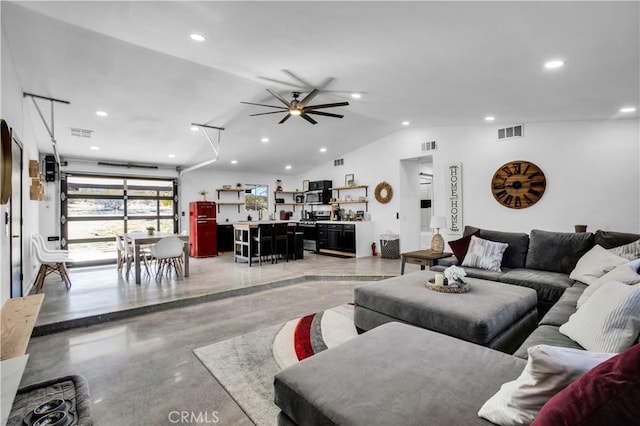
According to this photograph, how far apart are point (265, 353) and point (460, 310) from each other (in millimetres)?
1715

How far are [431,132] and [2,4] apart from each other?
6.58 m

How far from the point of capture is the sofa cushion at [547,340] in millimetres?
1804

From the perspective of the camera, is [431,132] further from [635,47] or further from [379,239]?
[635,47]

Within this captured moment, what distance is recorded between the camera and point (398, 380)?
1419 millimetres

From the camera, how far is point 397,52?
297cm

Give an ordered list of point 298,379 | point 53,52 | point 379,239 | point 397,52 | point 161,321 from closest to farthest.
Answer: point 298,379
point 397,52
point 53,52
point 161,321
point 379,239

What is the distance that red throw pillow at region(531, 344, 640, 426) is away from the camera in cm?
72

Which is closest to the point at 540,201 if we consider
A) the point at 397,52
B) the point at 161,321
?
the point at 397,52

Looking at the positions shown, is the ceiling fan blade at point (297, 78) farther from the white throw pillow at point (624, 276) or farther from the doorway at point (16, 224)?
the white throw pillow at point (624, 276)

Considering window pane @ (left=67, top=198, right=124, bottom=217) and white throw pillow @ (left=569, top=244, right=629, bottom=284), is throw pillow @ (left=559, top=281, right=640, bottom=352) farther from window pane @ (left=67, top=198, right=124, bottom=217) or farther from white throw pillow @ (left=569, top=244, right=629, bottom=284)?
window pane @ (left=67, top=198, right=124, bottom=217)

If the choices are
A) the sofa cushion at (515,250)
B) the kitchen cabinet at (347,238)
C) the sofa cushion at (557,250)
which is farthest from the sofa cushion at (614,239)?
the kitchen cabinet at (347,238)

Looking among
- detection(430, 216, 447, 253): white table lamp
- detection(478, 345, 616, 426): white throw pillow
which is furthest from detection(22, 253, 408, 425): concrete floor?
detection(478, 345, 616, 426): white throw pillow

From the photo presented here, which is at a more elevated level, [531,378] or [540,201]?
[540,201]

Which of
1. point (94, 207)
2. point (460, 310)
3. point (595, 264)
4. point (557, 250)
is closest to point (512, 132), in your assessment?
point (557, 250)
